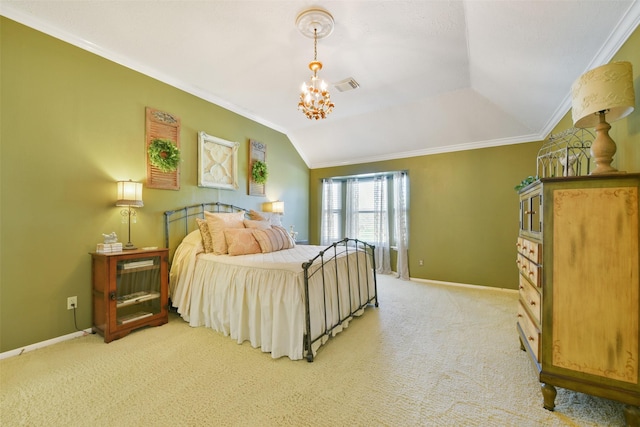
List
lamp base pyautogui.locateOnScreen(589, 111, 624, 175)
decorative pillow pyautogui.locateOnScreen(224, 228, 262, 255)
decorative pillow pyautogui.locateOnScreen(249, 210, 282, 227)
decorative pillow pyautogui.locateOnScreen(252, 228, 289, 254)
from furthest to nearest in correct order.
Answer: decorative pillow pyautogui.locateOnScreen(249, 210, 282, 227) → decorative pillow pyautogui.locateOnScreen(252, 228, 289, 254) → decorative pillow pyautogui.locateOnScreen(224, 228, 262, 255) → lamp base pyautogui.locateOnScreen(589, 111, 624, 175)

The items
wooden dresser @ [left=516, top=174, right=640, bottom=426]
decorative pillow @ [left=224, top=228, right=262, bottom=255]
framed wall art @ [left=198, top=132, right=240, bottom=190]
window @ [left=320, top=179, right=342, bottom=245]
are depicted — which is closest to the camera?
wooden dresser @ [left=516, top=174, right=640, bottom=426]

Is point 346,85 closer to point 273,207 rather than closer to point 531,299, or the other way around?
point 273,207

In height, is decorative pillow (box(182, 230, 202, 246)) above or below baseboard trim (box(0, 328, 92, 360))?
above

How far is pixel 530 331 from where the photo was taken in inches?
75.5

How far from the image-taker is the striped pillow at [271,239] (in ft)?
10.8

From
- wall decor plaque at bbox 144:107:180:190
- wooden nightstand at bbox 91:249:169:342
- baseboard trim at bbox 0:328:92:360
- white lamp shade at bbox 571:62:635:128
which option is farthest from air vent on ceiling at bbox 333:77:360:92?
baseboard trim at bbox 0:328:92:360

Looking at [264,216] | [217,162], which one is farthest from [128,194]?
[264,216]

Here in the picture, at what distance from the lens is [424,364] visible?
7.20 feet

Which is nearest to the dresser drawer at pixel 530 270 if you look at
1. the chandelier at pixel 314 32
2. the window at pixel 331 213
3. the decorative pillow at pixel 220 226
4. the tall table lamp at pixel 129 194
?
the chandelier at pixel 314 32

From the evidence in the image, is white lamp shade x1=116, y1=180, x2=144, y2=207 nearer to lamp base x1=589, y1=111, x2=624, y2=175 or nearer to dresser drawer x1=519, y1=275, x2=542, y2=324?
dresser drawer x1=519, y1=275, x2=542, y2=324

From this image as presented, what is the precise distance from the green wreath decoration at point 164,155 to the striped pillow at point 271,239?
53.5 inches

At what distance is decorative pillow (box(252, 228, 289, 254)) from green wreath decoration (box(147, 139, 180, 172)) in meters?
1.37

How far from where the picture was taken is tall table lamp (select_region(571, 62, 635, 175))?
1.55m

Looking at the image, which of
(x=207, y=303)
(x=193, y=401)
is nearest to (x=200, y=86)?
(x=207, y=303)
